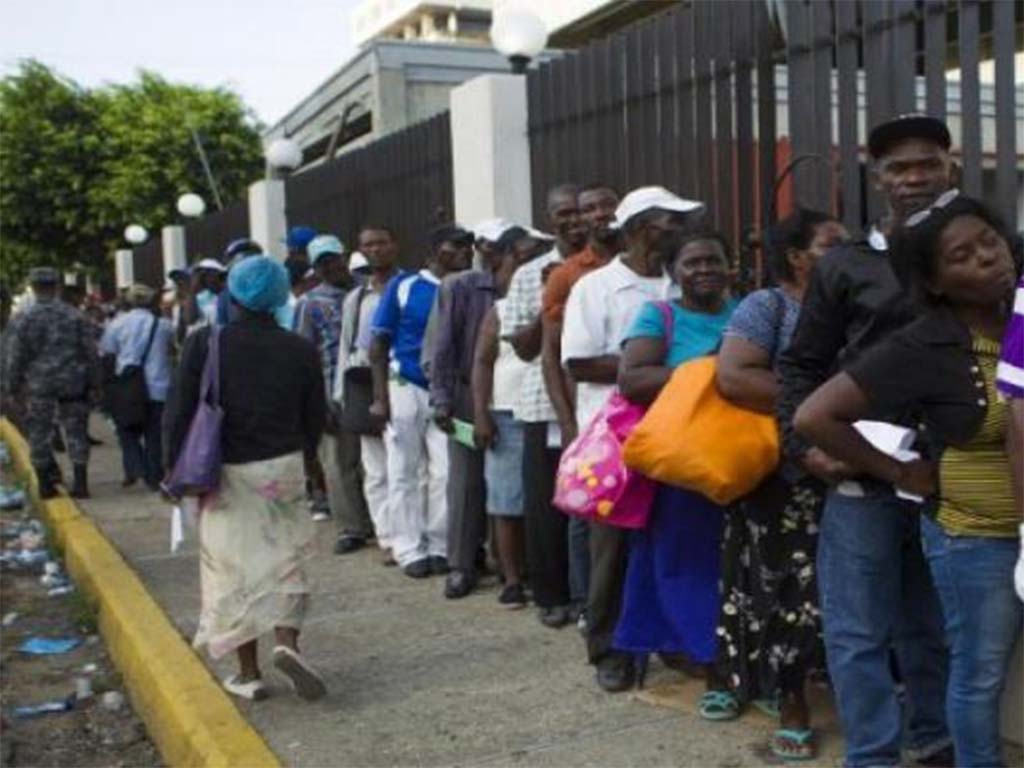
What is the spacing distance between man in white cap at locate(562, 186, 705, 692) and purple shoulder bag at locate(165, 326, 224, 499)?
4.31ft

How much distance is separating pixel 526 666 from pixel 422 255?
13.1 ft

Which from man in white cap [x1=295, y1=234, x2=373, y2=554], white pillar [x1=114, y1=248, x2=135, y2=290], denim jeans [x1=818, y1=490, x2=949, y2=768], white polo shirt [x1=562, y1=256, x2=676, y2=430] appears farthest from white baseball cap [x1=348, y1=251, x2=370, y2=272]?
white pillar [x1=114, y1=248, x2=135, y2=290]

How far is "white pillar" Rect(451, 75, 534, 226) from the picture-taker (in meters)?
6.73

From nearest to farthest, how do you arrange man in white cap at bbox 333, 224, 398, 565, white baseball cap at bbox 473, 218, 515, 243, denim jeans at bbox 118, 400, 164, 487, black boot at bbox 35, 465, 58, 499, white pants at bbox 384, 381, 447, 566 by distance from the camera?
white baseball cap at bbox 473, 218, 515, 243 < white pants at bbox 384, 381, 447, 566 < man in white cap at bbox 333, 224, 398, 565 < black boot at bbox 35, 465, 58, 499 < denim jeans at bbox 118, 400, 164, 487

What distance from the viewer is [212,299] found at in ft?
29.6

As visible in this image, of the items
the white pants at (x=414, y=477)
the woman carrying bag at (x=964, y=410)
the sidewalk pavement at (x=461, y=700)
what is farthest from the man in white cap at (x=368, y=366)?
the woman carrying bag at (x=964, y=410)

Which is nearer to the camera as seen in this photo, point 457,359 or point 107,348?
point 457,359

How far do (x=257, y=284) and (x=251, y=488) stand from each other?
30.1 inches

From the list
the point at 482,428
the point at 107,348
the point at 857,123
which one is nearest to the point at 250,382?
the point at 482,428

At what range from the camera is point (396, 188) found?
28.0ft

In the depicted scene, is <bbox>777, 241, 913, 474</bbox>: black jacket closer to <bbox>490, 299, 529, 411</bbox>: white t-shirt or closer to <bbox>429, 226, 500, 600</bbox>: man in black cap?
<bbox>490, 299, 529, 411</bbox>: white t-shirt

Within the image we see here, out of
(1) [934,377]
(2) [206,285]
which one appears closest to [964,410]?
(1) [934,377]

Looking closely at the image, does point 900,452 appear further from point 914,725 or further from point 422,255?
point 422,255

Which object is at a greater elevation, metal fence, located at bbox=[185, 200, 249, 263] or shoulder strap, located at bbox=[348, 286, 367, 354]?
metal fence, located at bbox=[185, 200, 249, 263]
